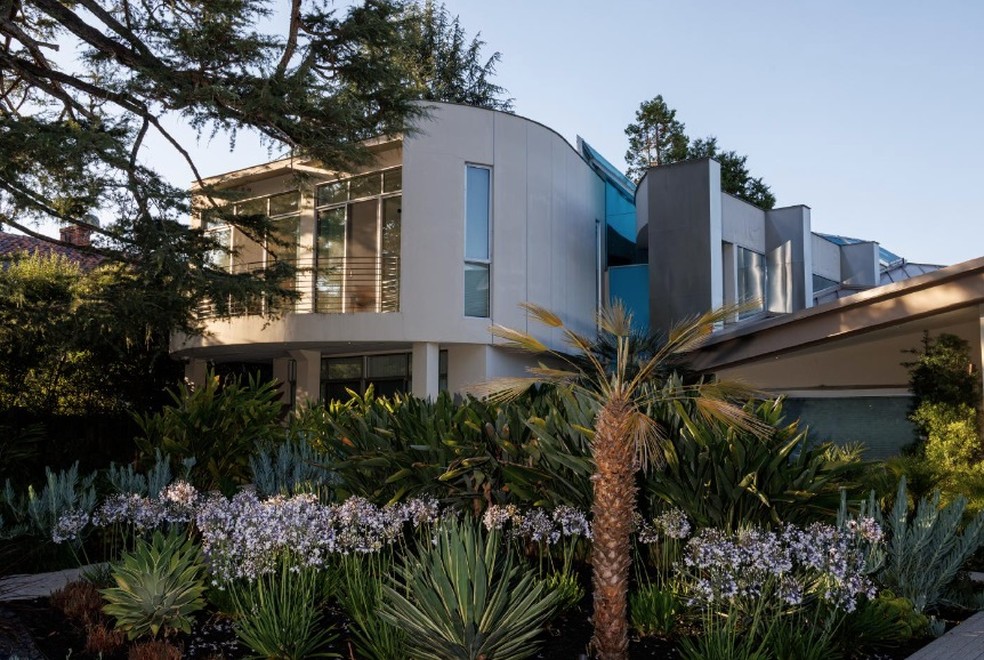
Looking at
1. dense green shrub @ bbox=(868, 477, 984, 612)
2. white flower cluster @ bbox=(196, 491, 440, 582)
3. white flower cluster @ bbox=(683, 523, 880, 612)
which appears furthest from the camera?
dense green shrub @ bbox=(868, 477, 984, 612)

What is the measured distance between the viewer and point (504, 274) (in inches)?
715

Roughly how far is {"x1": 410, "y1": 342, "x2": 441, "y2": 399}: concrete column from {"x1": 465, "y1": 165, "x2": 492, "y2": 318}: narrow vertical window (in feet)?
3.64

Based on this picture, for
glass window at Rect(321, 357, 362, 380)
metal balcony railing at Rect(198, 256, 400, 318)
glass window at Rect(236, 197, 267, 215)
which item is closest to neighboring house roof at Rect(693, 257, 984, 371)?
metal balcony railing at Rect(198, 256, 400, 318)

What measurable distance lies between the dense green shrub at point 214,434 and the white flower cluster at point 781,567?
23.8 ft

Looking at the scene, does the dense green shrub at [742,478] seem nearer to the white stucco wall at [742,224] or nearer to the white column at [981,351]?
the white column at [981,351]

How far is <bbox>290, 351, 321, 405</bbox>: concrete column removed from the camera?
69.3ft

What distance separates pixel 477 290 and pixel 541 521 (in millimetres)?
11797

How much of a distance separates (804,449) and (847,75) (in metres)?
7.24

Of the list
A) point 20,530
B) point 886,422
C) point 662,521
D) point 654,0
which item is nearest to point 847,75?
point 654,0

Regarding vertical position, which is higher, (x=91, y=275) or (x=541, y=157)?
(x=541, y=157)

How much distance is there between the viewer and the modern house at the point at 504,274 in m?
15.8

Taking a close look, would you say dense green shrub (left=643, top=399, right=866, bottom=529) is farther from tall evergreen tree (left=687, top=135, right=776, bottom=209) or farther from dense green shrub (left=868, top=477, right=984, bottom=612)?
tall evergreen tree (left=687, top=135, right=776, bottom=209)

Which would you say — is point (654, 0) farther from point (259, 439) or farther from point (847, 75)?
point (259, 439)

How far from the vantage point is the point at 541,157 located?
19.2 m
